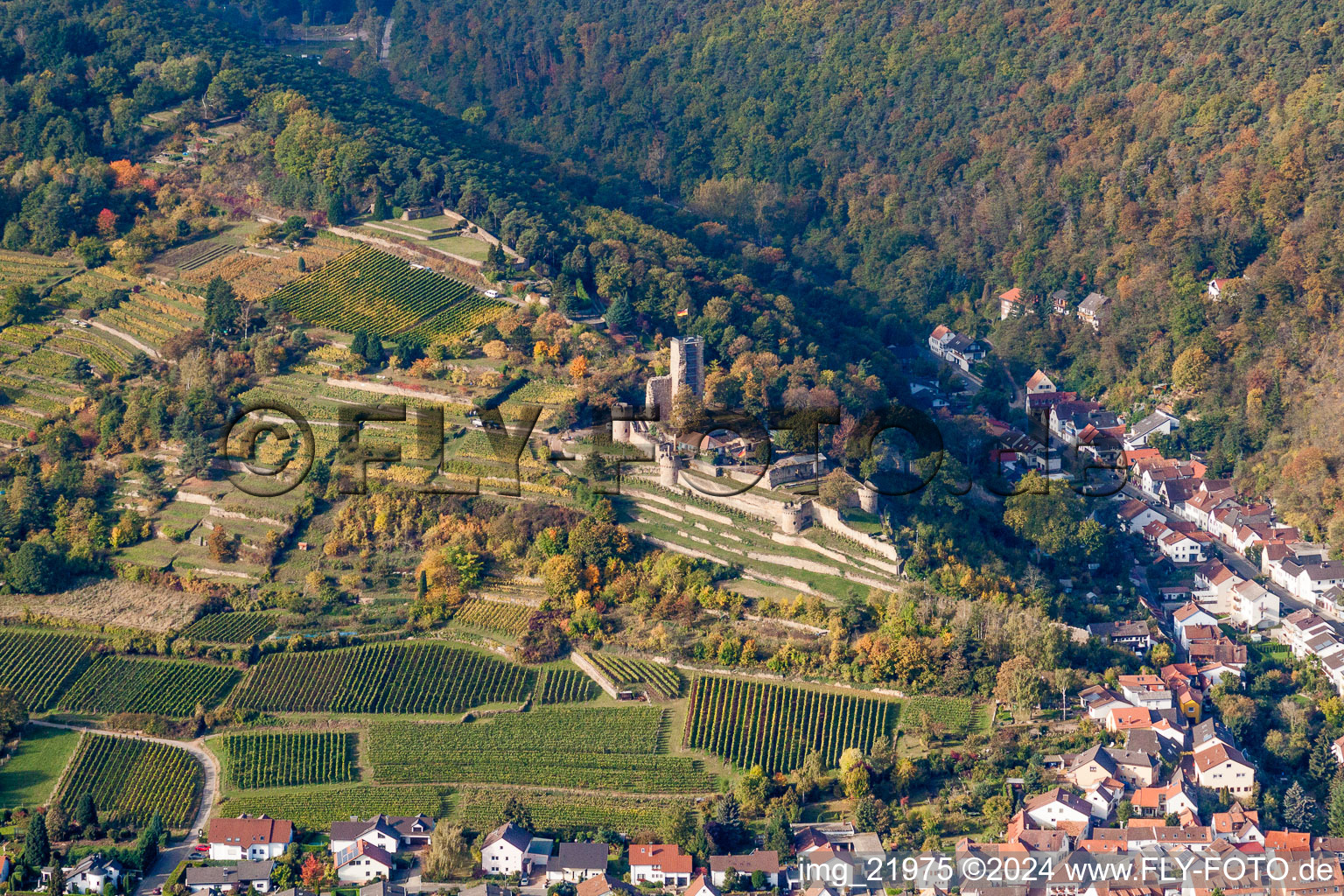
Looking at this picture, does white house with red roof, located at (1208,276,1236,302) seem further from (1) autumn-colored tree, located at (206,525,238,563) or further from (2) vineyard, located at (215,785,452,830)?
(2) vineyard, located at (215,785,452,830)

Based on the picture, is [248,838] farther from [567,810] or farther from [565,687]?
[565,687]

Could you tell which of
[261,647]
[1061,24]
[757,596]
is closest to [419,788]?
[261,647]

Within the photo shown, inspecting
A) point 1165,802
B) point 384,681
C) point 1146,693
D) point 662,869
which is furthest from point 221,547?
point 1165,802

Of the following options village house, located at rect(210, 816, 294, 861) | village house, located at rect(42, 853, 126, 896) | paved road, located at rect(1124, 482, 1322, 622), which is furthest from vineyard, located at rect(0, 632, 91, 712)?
paved road, located at rect(1124, 482, 1322, 622)

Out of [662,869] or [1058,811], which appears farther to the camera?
[1058,811]

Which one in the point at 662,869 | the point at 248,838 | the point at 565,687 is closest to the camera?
the point at 662,869

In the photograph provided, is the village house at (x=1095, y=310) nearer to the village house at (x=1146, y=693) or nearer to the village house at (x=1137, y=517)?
the village house at (x=1137, y=517)

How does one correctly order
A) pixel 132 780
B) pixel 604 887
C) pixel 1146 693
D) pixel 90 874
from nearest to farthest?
1. pixel 604 887
2. pixel 90 874
3. pixel 132 780
4. pixel 1146 693
